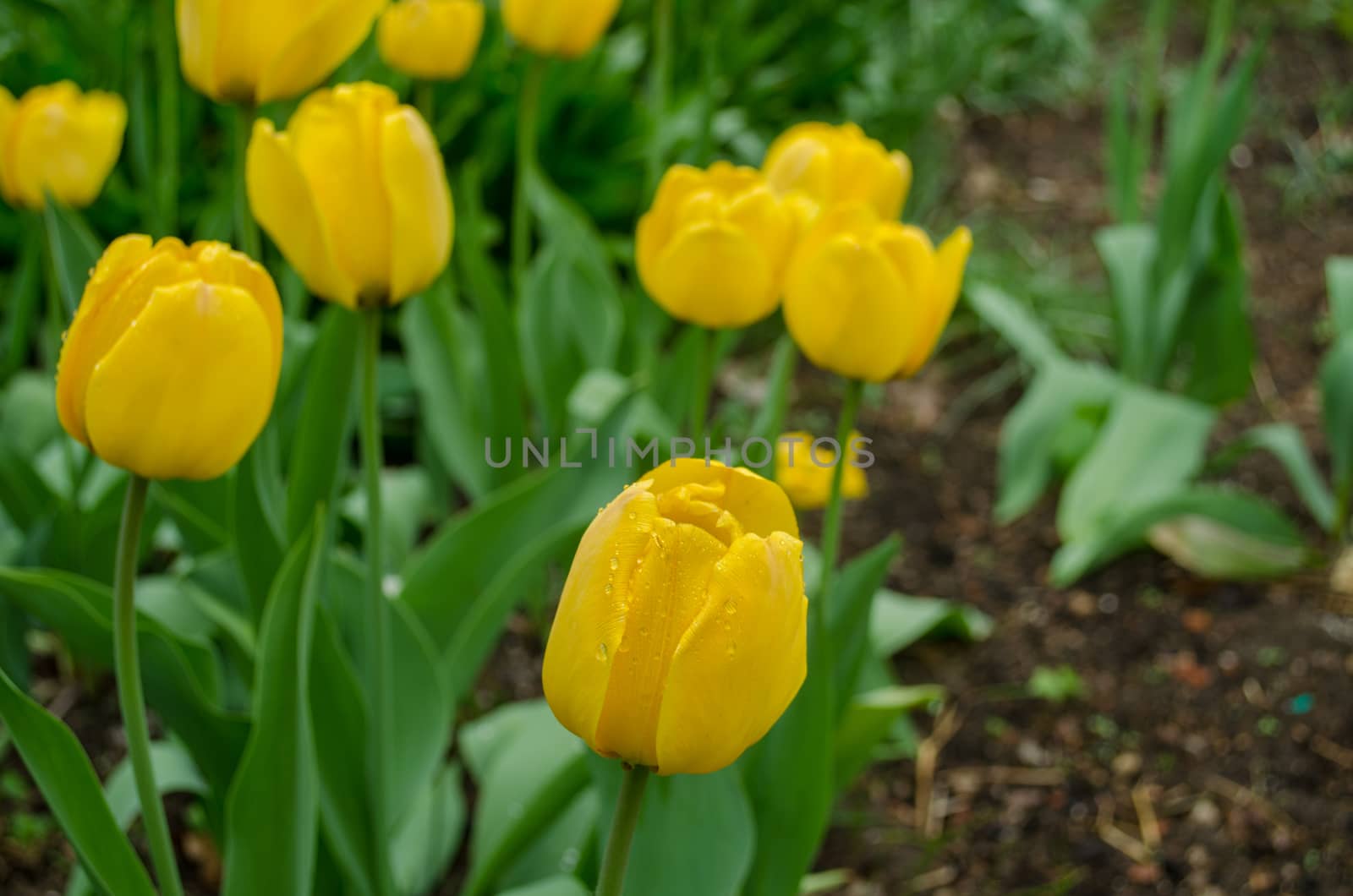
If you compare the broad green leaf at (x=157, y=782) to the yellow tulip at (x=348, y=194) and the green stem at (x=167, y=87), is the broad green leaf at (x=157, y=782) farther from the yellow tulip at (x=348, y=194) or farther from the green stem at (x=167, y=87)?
the green stem at (x=167, y=87)

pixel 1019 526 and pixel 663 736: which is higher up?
pixel 663 736

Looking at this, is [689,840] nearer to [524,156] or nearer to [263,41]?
[263,41]

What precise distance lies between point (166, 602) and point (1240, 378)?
192 cm

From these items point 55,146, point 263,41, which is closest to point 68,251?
point 55,146

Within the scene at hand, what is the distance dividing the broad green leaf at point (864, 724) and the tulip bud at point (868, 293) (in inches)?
16.1

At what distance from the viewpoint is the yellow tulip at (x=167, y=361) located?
2.60 ft

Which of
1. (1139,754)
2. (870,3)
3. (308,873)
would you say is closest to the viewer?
(308,873)

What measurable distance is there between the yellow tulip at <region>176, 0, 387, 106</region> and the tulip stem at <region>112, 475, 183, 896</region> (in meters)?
0.36

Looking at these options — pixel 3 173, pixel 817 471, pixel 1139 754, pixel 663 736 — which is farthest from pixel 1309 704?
pixel 3 173

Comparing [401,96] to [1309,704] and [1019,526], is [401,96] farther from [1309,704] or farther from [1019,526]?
[1309,704]

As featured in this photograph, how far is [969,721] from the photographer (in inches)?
80.0

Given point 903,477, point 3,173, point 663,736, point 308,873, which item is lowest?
point 903,477

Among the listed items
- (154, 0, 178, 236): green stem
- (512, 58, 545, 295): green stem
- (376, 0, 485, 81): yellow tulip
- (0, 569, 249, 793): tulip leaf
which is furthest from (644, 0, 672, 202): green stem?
(0, 569, 249, 793): tulip leaf

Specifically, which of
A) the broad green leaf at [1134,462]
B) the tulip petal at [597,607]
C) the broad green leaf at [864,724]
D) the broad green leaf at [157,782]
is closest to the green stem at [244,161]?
the broad green leaf at [157,782]
